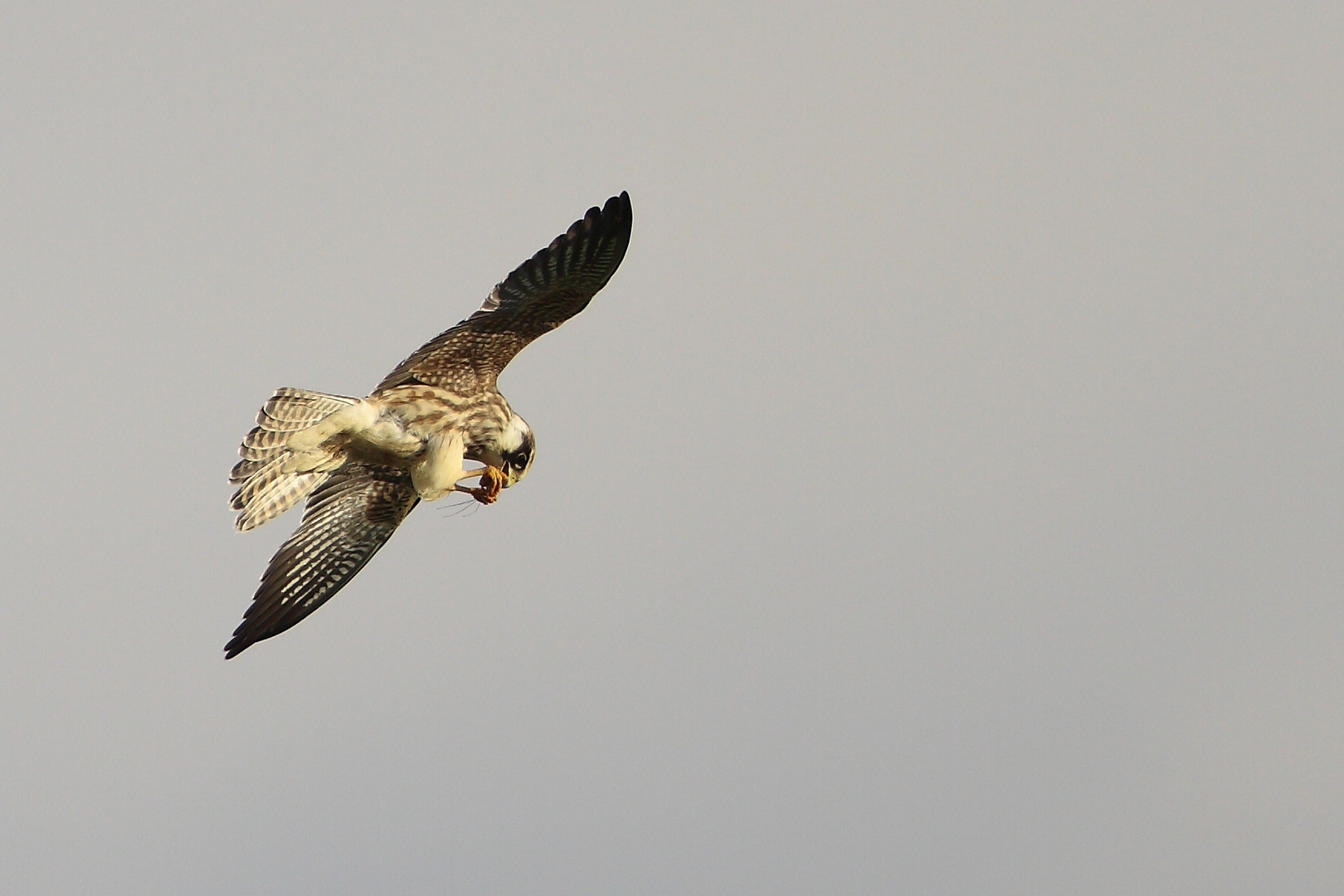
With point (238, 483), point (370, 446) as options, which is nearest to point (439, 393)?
point (370, 446)

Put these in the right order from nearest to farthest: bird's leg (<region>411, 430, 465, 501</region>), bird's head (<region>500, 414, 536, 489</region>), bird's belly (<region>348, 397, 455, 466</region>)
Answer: bird's belly (<region>348, 397, 455, 466</region>) < bird's leg (<region>411, 430, 465, 501</region>) < bird's head (<region>500, 414, 536, 489</region>)

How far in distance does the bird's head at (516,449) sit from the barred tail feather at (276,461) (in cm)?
159

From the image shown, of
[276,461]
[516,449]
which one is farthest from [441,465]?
[276,461]

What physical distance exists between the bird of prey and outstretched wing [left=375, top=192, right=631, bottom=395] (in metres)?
0.01

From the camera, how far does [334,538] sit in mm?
21969

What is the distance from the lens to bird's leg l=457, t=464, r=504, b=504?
66.6ft

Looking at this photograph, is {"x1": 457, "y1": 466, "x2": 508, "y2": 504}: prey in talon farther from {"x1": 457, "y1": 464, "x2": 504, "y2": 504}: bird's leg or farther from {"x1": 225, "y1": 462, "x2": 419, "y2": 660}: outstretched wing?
{"x1": 225, "y1": 462, "x2": 419, "y2": 660}: outstretched wing

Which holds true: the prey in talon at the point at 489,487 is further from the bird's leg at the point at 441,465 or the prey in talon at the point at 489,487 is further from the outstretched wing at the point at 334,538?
the outstretched wing at the point at 334,538

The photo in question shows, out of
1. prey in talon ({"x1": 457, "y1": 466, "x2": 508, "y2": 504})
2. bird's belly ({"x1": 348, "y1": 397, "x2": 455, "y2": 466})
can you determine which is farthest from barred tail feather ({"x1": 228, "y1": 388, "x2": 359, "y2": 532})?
prey in talon ({"x1": 457, "y1": 466, "x2": 508, "y2": 504})

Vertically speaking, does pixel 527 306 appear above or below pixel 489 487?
above

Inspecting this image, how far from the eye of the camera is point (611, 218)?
19.5 metres

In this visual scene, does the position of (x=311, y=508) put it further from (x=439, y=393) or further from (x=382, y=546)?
(x=439, y=393)

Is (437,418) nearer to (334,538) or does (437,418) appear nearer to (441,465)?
(441,465)

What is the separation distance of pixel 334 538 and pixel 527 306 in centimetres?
372
